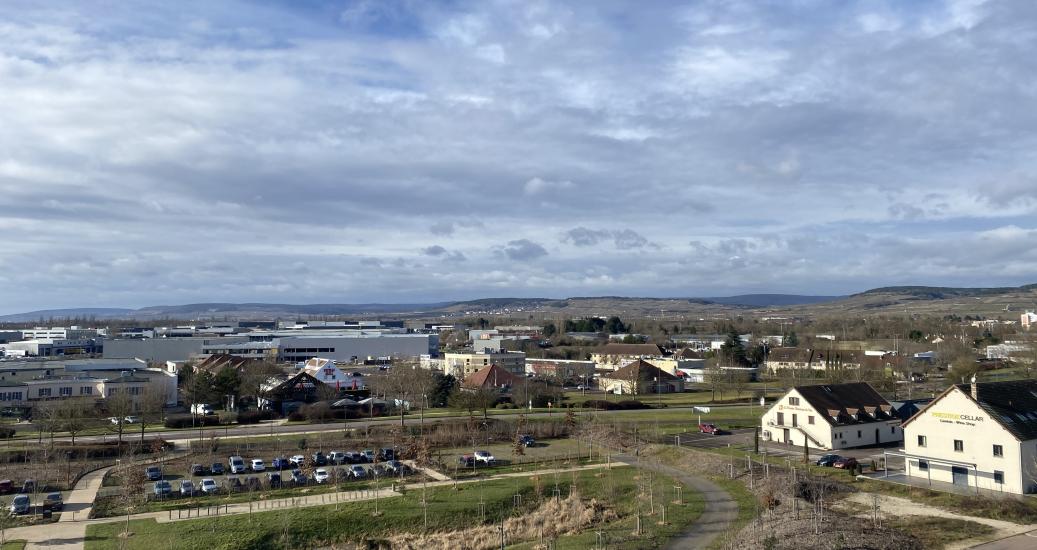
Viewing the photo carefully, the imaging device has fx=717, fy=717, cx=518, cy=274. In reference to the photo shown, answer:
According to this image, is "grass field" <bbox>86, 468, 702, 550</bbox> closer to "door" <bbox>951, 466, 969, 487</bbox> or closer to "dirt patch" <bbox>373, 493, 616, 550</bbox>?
"dirt patch" <bbox>373, 493, 616, 550</bbox>

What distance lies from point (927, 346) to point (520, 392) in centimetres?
7187

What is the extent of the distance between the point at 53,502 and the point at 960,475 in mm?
39684

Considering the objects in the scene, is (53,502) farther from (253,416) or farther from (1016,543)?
(1016,543)

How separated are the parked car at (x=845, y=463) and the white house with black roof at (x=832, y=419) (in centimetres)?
556

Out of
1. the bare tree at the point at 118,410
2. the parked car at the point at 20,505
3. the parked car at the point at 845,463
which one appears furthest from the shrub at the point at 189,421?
the parked car at the point at 845,463

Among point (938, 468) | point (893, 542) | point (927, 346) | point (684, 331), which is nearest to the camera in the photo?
point (893, 542)

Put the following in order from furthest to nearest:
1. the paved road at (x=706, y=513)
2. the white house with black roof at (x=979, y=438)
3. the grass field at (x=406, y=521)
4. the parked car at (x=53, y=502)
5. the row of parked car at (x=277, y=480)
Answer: the row of parked car at (x=277, y=480) < the white house with black roof at (x=979, y=438) < the parked car at (x=53, y=502) < the grass field at (x=406, y=521) < the paved road at (x=706, y=513)

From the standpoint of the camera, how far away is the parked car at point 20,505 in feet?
97.2

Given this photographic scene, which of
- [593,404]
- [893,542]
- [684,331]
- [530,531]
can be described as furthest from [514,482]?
[684,331]

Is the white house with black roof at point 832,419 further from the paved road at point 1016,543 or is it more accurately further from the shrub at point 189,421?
the shrub at point 189,421

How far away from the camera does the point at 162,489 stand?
3278cm

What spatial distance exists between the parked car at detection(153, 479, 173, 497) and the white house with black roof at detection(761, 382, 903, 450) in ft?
111

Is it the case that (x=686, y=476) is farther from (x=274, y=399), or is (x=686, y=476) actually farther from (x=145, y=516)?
(x=274, y=399)

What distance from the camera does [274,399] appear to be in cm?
6244
